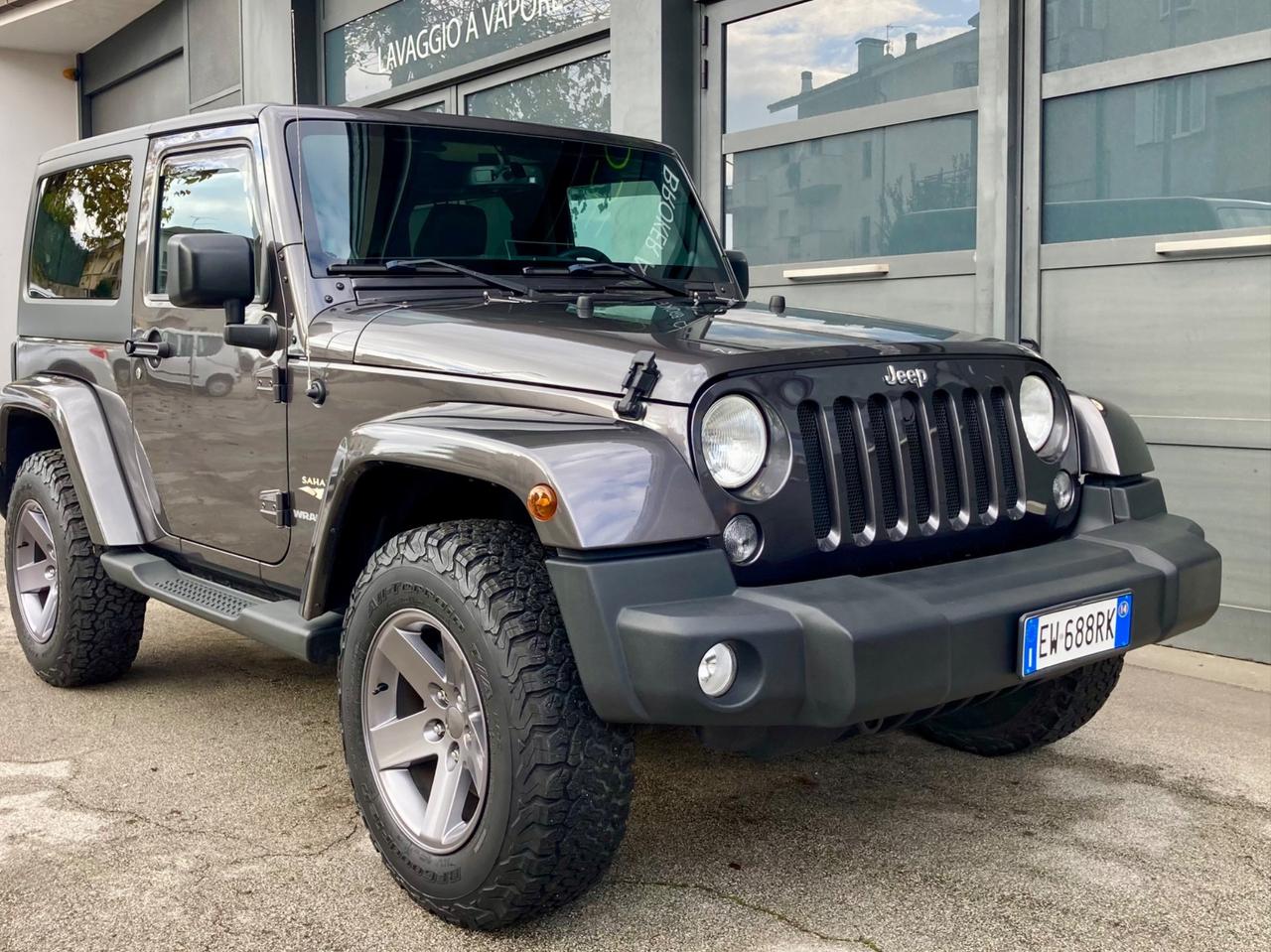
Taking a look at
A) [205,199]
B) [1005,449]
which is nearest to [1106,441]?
[1005,449]

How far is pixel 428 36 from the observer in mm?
9453

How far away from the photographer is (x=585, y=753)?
248 centimetres

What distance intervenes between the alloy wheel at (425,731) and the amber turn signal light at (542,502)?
36cm

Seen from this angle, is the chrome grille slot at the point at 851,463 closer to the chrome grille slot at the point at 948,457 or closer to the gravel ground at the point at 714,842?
the chrome grille slot at the point at 948,457

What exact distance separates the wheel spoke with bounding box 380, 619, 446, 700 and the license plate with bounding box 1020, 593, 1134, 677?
119 cm

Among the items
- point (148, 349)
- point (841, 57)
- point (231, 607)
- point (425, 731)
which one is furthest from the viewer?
point (841, 57)

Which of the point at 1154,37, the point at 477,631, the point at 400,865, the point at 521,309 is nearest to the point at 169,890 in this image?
the point at 400,865

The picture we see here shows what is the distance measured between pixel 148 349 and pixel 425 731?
1800 mm

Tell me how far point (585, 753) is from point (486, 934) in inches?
19.7

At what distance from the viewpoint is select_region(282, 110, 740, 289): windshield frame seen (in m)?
3.47

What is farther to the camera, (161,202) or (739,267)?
(739,267)

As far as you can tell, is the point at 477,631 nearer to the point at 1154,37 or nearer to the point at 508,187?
the point at 508,187

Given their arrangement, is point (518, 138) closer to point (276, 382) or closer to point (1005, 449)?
point (276, 382)

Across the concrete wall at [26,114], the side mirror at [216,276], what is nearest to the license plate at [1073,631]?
the side mirror at [216,276]
